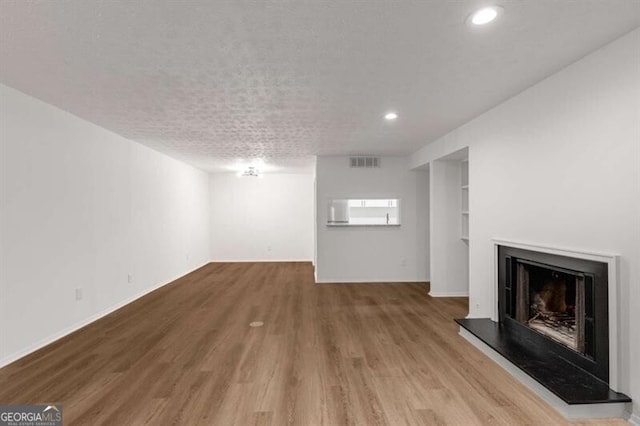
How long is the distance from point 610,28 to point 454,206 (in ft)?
11.5

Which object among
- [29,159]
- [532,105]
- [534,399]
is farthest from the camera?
[29,159]

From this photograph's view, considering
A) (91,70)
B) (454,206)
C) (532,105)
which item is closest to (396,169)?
(454,206)

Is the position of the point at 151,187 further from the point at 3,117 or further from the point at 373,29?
the point at 373,29

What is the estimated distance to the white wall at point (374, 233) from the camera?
6.37 meters

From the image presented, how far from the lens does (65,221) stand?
355 cm

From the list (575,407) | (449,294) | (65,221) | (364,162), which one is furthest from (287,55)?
(449,294)

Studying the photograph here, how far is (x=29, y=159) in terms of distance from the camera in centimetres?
309

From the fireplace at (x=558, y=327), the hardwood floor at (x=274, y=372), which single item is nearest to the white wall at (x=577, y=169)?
the fireplace at (x=558, y=327)

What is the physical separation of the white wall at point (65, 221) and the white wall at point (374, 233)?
3344 millimetres

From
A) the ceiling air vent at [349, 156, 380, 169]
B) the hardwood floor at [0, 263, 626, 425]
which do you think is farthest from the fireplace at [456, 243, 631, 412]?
the ceiling air vent at [349, 156, 380, 169]

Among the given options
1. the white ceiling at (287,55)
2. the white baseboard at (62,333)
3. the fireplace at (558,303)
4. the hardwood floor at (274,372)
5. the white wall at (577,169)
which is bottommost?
the hardwood floor at (274,372)

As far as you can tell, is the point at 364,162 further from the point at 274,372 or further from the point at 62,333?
the point at 62,333

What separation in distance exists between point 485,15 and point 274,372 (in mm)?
3071

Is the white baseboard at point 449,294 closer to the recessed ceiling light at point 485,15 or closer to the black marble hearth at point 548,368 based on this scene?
the black marble hearth at point 548,368
